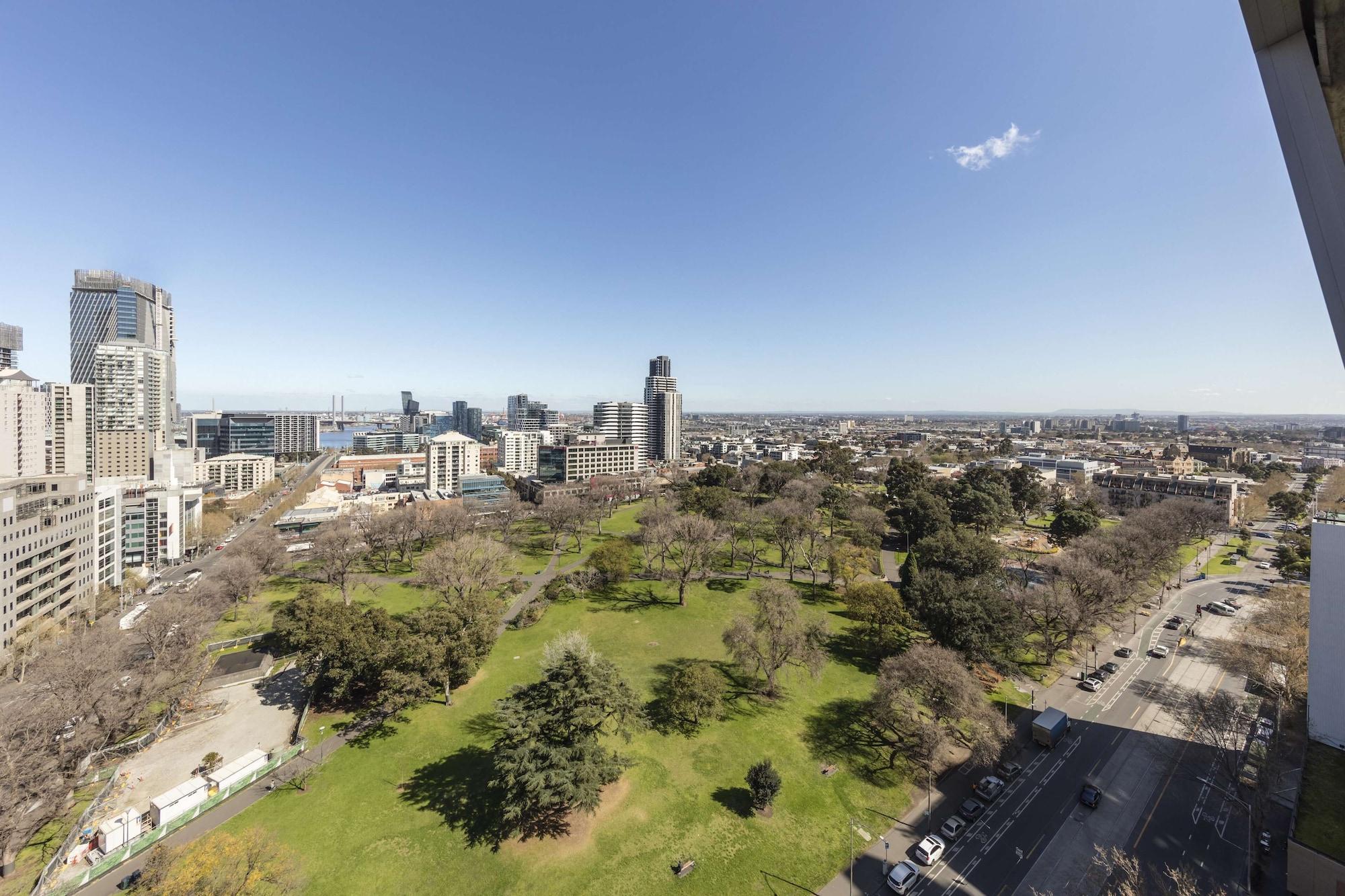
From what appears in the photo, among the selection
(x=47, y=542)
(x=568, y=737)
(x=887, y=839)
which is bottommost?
(x=887, y=839)

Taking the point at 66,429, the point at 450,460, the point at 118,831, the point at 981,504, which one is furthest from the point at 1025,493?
the point at 66,429

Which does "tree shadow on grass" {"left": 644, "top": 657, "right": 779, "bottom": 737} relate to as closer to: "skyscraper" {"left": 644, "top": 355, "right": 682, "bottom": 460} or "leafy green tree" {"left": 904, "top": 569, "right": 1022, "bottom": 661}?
"leafy green tree" {"left": 904, "top": 569, "right": 1022, "bottom": 661}

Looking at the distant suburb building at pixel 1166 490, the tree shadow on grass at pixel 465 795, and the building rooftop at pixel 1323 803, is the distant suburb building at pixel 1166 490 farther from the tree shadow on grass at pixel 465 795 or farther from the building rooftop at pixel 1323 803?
the tree shadow on grass at pixel 465 795

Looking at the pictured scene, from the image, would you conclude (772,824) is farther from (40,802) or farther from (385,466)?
(385,466)

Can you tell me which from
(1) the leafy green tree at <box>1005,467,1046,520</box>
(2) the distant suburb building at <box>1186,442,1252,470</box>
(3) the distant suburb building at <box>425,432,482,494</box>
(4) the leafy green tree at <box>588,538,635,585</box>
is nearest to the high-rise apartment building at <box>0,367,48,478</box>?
(3) the distant suburb building at <box>425,432,482,494</box>

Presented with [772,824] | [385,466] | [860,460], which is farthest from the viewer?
[385,466]

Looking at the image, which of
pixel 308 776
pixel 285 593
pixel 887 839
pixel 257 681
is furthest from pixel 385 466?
pixel 887 839
